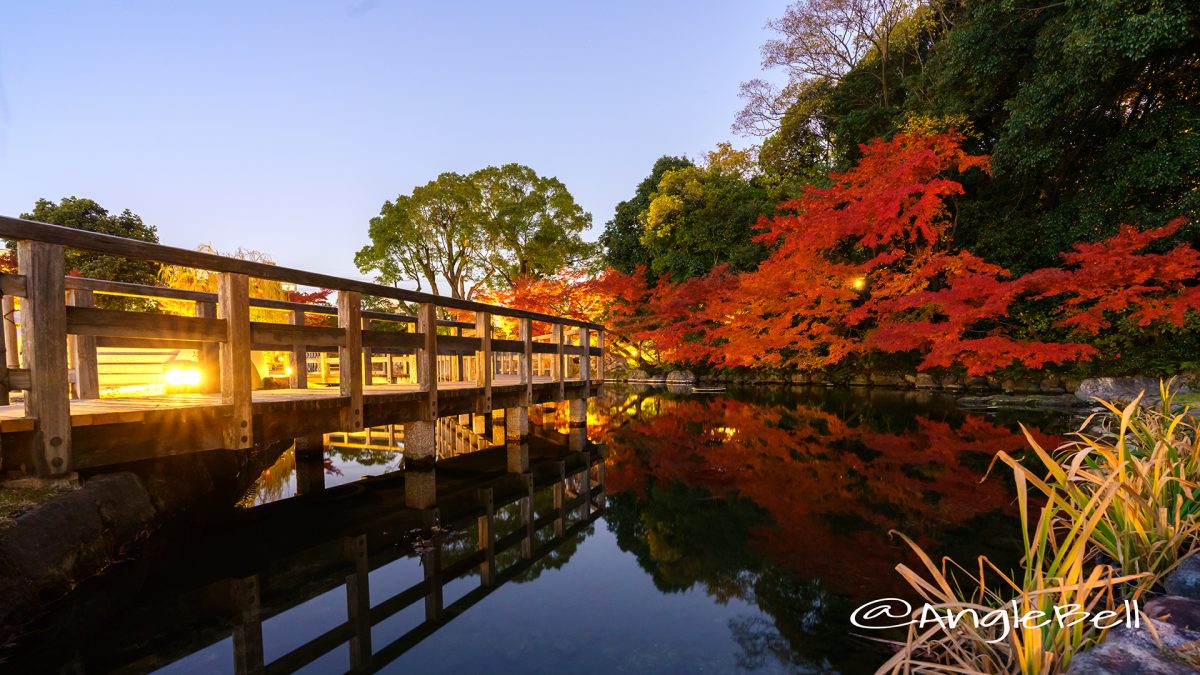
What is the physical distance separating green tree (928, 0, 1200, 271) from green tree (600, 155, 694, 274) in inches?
480

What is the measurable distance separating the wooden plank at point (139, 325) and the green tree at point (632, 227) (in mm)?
21690

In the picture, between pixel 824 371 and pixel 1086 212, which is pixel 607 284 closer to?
pixel 824 371

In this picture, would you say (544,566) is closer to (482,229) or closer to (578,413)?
(578,413)

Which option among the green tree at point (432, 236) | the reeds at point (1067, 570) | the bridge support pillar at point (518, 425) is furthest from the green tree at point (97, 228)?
the reeds at point (1067, 570)

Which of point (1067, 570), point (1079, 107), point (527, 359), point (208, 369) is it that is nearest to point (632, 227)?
point (1079, 107)

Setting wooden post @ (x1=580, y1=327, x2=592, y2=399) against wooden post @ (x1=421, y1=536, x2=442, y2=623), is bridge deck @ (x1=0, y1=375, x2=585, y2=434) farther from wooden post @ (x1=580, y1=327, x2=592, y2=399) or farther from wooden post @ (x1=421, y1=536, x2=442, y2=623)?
wooden post @ (x1=580, y1=327, x2=592, y2=399)

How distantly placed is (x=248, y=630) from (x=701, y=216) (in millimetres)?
21291

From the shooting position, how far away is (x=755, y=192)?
22.4 m

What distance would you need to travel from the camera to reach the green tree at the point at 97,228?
60.4 ft

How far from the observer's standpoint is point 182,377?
5.36 metres

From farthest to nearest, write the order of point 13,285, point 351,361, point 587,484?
point 587,484, point 351,361, point 13,285

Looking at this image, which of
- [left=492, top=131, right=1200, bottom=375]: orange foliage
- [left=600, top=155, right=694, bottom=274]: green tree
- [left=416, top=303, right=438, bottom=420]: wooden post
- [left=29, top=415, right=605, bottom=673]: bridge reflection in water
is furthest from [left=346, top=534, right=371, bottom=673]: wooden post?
[left=600, top=155, right=694, bottom=274]: green tree

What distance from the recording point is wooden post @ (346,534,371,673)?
280 centimetres

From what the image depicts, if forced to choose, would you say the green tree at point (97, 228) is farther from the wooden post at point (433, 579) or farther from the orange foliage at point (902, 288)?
the wooden post at point (433, 579)
